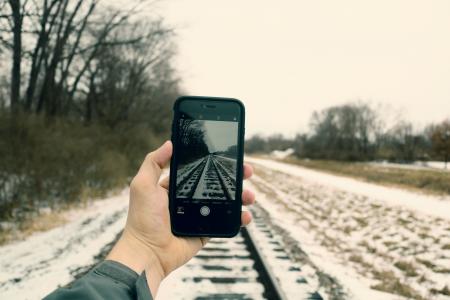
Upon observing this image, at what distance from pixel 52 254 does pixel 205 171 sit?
15.2 feet

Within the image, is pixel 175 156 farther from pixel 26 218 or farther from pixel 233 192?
pixel 26 218

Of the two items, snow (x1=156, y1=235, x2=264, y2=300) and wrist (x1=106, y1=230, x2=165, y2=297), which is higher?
wrist (x1=106, y1=230, x2=165, y2=297)

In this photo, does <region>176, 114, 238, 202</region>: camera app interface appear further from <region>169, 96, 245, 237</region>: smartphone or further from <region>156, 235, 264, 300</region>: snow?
<region>156, 235, 264, 300</region>: snow

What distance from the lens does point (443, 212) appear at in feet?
29.6

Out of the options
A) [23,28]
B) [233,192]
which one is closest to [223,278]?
[233,192]

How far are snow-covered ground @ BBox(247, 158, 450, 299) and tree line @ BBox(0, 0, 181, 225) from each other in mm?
6372

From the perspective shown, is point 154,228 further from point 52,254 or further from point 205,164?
point 52,254

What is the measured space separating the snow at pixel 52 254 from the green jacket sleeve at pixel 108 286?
131 inches

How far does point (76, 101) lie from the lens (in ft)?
108

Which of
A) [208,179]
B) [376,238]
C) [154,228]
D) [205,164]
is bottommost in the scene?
[376,238]

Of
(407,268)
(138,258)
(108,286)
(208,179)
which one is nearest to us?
(108,286)

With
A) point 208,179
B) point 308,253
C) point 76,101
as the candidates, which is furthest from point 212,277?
point 76,101

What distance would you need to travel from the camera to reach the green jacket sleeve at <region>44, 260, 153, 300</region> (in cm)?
158

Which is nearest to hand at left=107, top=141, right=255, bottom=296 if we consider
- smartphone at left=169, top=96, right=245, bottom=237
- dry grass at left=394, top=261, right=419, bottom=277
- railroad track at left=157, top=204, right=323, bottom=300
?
smartphone at left=169, top=96, right=245, bottom=237
